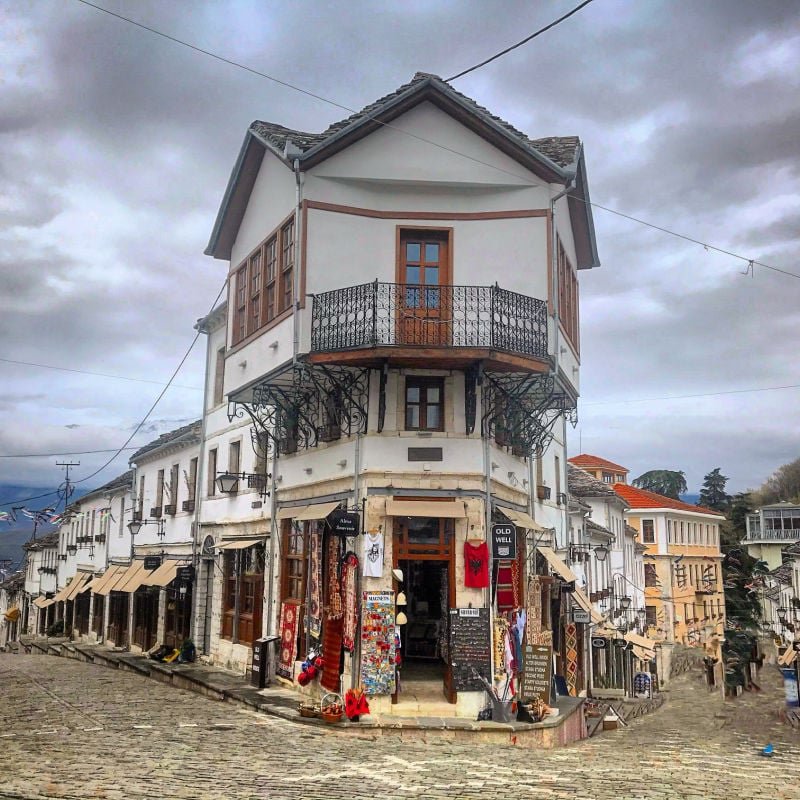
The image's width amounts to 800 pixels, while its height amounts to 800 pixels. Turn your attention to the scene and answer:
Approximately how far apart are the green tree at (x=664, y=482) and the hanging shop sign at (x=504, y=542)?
303 ft

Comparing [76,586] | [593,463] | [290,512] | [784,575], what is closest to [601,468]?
[593,463]

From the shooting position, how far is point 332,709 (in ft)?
49.4

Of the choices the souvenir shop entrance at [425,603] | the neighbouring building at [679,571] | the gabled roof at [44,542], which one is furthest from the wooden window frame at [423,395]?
the gabled roof at [44,542]

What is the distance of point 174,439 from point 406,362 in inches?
674

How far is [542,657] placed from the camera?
1628 cm

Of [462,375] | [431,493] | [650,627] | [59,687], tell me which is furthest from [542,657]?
[650,627]

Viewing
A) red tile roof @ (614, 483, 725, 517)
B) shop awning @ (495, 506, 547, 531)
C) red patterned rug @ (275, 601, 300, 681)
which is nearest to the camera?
shop awning @ (495, 506, 547, 531)

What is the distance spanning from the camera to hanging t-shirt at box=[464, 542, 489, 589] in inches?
614

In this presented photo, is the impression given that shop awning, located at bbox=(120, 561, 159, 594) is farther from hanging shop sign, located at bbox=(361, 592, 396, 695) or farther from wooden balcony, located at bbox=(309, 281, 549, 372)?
wooden balcony, located at bbox=(309, 281, 549, 372)

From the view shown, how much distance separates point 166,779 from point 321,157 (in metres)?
11.3

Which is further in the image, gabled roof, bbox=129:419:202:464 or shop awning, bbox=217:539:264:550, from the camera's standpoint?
gabled roof, bbox=129:419:202:464

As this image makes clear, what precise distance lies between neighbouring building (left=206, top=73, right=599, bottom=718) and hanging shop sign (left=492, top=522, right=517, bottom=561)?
9 centimetres

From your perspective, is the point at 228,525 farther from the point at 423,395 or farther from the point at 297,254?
the point at 297,254

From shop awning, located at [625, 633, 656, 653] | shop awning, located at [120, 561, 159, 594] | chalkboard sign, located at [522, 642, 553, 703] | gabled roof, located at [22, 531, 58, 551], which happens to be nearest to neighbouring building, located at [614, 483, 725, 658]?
shop awning, located at [625, 633, 656, 653]
